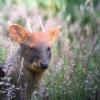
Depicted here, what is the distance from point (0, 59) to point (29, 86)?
2.04 feet

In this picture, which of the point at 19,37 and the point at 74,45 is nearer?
the point at 19,37

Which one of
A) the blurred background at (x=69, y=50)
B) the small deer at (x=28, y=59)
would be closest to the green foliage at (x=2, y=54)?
the blurred background at (x=69, y=50)

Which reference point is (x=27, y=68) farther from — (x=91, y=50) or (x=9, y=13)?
(x=9, y=13)

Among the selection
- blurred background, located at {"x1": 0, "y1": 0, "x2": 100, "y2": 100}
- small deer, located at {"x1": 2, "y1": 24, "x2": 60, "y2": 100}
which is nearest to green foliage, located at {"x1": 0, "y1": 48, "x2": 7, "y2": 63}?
blurred background, located at {"x1": 0, "y1": 0, "x2": 100, "y2": 100}

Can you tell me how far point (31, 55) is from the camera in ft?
23.7

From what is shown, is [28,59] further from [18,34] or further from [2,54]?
[2,54]

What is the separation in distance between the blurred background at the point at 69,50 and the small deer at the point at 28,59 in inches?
5.1

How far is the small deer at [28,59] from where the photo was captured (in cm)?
718

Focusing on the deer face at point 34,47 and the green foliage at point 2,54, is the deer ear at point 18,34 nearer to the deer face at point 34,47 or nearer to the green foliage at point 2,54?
the deer face at point 34,47

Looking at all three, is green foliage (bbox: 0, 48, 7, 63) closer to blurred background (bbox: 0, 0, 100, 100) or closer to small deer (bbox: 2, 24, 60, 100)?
blurred background (bbox: 0, 0, 100, 100)

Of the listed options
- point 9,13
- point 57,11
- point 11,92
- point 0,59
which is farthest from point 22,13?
point 11,92

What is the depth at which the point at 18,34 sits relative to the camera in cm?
745

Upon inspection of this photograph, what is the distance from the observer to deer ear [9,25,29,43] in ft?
24.4

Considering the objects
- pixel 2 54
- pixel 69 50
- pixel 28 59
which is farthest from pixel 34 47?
pixel 69 50
